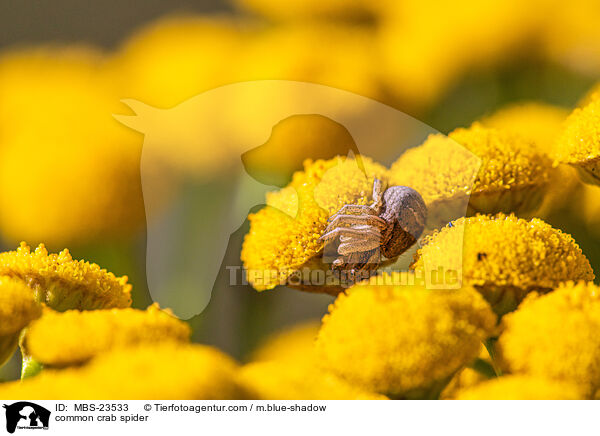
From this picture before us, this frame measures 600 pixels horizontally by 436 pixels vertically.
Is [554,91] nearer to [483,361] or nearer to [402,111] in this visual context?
[402,111]

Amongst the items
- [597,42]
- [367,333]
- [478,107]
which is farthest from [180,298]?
[597,42]

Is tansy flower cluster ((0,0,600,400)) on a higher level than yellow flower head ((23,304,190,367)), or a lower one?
higher

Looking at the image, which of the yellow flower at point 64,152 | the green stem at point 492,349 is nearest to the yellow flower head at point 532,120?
the green stem at point 492,349

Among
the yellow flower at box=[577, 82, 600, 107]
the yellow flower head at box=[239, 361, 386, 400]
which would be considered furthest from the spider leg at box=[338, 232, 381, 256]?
the yellow flower at box=[577, 82, 600, 107]

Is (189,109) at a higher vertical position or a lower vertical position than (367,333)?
higher
